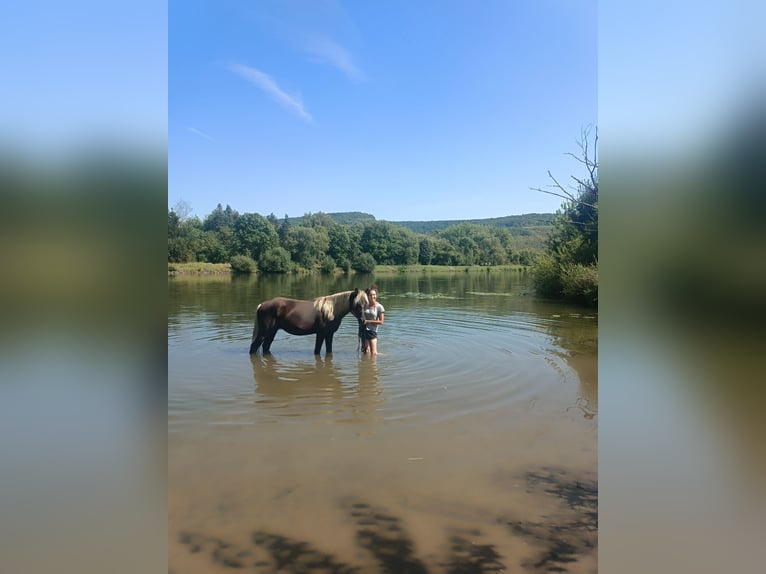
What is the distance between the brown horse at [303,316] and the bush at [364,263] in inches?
1899

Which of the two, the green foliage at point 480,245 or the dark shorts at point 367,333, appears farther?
the green foliage at point 480,245

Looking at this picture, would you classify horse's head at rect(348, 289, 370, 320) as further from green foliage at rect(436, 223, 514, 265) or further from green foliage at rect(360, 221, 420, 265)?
green foliage at rect(436, 223, 514, 265)

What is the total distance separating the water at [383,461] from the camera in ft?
9.48

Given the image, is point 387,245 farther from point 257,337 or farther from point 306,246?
point 257,337

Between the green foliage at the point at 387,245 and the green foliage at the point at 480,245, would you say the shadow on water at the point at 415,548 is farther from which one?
the green foliage at the point at 480,245

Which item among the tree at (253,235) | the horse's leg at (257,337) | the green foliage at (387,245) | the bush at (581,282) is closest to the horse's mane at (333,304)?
the horse's leg at (257,337)

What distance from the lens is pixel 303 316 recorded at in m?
8.94

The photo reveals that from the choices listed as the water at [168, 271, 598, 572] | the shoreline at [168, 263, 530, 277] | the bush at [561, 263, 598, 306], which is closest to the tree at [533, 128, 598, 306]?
the bush at [561, 263, 598, 306]

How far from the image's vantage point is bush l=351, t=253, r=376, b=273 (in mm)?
57750

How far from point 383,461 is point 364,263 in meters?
54.3

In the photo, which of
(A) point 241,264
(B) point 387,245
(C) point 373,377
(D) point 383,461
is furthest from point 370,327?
(B) point 387,245

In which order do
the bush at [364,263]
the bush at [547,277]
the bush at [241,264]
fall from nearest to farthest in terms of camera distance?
the bush at [547,277] → the bush at [241,264] → the bush at [364,263]

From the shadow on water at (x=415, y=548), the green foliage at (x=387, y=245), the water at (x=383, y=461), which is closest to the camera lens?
the shadow on water at (x=415, y=548)

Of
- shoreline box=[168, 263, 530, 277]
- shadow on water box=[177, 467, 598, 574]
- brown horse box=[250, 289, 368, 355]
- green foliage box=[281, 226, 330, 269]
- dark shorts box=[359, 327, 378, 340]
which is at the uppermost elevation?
green foliage box=[281, 226, 330, 269]
